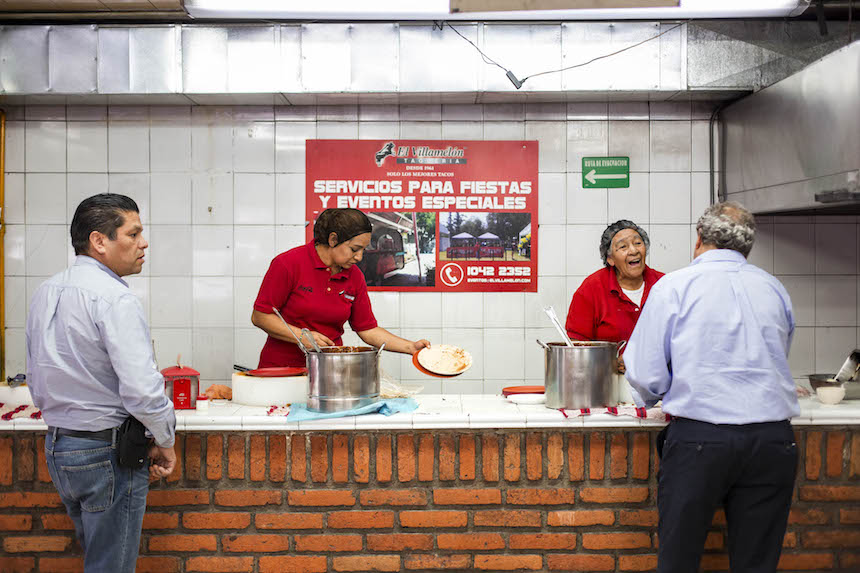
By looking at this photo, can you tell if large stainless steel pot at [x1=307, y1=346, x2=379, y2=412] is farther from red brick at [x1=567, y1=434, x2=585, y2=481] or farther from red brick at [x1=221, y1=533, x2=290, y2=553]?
red brick at [x1=567, y1=434, x2=585, y2=481]

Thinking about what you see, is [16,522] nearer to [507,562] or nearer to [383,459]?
[383,459]

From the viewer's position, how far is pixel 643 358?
2.27 m

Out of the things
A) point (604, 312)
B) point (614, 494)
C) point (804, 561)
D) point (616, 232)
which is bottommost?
point (804, 561)

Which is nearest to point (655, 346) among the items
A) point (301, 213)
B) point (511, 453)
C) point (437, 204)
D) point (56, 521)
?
point (511, 453)

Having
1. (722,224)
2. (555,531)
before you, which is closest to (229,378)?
(555,531)

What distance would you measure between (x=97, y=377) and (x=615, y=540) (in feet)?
6.00

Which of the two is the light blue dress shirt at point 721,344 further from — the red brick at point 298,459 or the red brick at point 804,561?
the red brick at point 298,459

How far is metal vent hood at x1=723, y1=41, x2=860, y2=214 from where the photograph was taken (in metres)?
3.21

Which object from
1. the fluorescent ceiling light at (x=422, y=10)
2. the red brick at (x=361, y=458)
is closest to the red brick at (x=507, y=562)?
the red brick at (x=361, y=458)

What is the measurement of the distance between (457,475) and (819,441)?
1320mm

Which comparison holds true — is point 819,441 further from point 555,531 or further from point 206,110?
point 206,110

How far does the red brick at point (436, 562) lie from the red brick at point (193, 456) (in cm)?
82

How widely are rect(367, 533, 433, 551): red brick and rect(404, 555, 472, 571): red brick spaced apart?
0.04 metres

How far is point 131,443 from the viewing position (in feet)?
6.95
